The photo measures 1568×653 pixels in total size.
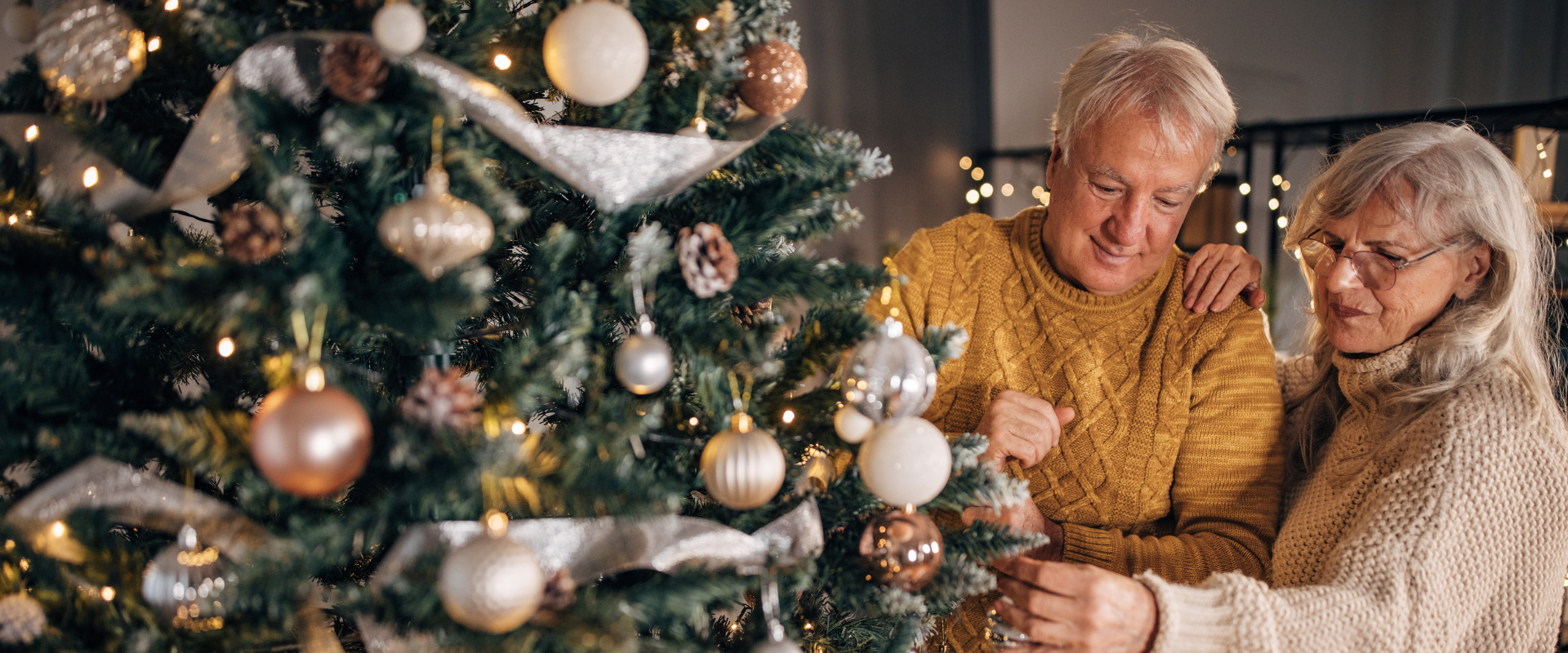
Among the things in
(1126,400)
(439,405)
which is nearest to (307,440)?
(439,405)

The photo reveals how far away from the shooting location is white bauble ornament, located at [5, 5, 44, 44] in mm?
596

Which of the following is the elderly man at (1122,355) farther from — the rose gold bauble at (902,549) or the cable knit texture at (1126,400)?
the rose gold bauble at (902,549)

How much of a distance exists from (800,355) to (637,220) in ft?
0.56

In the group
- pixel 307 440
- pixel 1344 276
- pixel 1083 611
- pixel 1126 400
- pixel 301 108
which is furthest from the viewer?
pixel 1126 400

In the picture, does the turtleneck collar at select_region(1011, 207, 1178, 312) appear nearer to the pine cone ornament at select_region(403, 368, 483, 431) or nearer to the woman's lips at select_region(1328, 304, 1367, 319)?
the woman's lips at select_region(1328, 304, 1367, 319)

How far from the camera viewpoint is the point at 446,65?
0.56m

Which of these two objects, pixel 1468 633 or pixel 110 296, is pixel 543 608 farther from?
pixel 1468 633

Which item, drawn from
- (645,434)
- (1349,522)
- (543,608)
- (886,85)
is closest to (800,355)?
(645,434)

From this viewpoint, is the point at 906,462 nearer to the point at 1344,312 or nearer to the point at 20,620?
the point at 20,620

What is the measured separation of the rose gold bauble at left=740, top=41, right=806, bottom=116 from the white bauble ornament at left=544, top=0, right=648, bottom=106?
0.37 feet

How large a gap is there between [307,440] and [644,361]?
8.3 inches

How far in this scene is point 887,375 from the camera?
0.65 m

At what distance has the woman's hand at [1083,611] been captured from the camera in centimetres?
87

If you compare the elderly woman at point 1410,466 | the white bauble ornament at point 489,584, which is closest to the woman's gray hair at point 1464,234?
the elderly woman at point 1410,466
